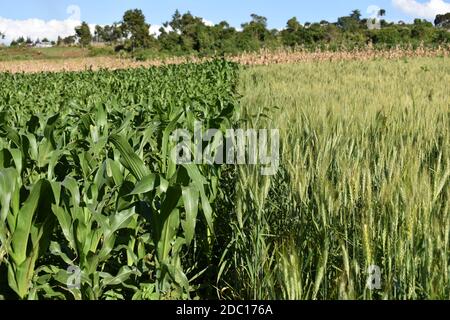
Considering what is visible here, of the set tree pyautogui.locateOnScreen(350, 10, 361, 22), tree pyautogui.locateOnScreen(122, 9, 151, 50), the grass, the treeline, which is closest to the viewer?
the grass

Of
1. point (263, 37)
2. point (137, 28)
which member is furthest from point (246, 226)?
point (137, 28)

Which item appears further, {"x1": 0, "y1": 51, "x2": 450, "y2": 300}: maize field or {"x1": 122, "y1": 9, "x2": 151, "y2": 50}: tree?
{"x1": 122, "y1": 9, "x2": 151, "y2": 50}: tree

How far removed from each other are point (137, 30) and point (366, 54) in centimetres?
3398

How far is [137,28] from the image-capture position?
5278cm

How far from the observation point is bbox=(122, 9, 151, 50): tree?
5100cm

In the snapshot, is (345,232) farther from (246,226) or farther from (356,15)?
(356,15)

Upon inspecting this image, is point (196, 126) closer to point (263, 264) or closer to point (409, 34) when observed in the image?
point (263, 264)

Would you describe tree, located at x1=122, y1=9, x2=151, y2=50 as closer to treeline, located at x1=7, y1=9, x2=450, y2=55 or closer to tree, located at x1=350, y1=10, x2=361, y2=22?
treeline, located at x1=7, y1=9, x2=450, y2=55

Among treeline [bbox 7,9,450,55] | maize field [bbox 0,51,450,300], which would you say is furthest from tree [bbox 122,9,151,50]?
maize field [bbox 0,51,450,300]

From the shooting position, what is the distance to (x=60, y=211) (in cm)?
212

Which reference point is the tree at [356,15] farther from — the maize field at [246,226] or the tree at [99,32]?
the maize field at [246,226]

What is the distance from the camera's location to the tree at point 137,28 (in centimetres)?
5100

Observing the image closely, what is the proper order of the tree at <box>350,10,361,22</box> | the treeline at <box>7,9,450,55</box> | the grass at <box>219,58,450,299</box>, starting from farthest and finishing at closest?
the tree at <box>350,10,361,22</box> < the treeline at <box>7,9,450,55</box> < the grass at <box>219,58,450,299</box>
